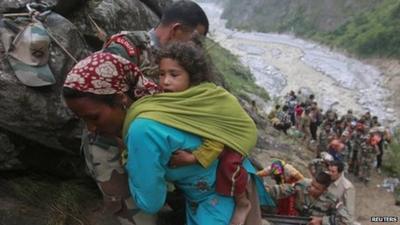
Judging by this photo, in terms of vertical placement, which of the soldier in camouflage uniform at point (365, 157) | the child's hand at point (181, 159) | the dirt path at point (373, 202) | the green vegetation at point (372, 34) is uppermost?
the child's hand at point (181, 159)

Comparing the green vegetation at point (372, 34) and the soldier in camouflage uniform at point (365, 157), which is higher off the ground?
the green vegetation at point (372, 34)

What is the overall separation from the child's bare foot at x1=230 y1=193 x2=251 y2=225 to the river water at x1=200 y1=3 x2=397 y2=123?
16.8 metres

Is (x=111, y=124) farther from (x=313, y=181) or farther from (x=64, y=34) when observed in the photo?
(x=313, y=181)

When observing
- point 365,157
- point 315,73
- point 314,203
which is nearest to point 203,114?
point 314,203

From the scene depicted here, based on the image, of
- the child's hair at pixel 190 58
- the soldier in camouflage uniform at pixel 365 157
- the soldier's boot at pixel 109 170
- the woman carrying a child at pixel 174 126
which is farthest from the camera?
the soldier in camouflage uniform at pixel 365 157

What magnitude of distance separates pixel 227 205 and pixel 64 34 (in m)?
1.64

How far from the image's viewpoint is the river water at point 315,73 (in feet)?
78.4

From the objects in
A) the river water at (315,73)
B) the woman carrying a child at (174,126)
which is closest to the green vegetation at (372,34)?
the river water at (315,73)

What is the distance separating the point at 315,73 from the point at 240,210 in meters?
29.0

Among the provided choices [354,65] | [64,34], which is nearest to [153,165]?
[64,34]

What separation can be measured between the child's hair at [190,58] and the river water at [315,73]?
16.8m

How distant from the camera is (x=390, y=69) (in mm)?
27922

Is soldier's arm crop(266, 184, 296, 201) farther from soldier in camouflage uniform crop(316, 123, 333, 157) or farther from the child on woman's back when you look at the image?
soldier in camouflage uniform crop(316, 123, 333, 157)

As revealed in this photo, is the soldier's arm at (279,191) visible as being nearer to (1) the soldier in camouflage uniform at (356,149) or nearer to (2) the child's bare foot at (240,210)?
(2) the child's bare foot at (240,210)
